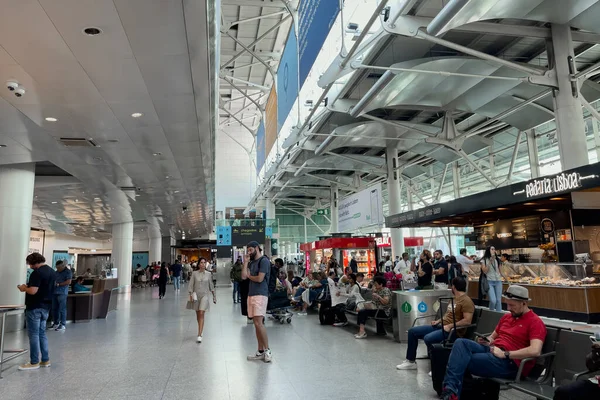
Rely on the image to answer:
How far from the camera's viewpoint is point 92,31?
516 centimetres

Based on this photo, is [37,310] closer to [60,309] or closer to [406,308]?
[60,309]

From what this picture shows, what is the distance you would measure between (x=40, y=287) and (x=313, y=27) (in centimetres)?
995

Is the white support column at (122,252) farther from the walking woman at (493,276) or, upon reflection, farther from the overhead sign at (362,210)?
the walking woman at (493,276)

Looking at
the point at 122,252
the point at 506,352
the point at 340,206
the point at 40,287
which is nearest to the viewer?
the point at 506,352

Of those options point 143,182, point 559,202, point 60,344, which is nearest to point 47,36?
point 60,344

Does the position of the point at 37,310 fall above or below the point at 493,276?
below

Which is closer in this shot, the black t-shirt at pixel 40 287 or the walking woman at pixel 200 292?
the black t-shirt at pixel 40 287

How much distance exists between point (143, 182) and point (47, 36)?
32.4 feet

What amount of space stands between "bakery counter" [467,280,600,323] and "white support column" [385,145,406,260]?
1210 cm

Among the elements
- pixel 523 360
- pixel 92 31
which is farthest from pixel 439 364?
pixel 92 31

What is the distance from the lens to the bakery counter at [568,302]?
9.10 meters

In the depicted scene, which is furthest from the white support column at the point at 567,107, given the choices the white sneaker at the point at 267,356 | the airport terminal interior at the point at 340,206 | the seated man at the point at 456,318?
the white sneaker at the point at 267,356

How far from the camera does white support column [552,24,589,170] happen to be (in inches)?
446

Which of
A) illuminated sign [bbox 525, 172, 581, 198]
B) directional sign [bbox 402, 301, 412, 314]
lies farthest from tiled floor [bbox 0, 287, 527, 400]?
illuminated sign [bbox 525, 172, 581, 198]
